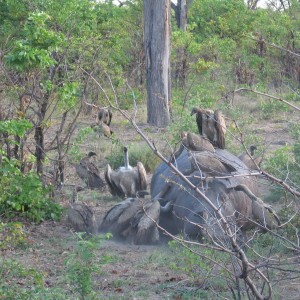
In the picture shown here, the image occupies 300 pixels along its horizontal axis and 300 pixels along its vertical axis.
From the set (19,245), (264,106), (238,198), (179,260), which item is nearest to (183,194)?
(238,198)

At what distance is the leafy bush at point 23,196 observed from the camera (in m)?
7.87

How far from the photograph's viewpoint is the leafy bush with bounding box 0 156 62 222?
787cm

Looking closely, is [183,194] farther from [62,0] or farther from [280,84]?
[280,84]

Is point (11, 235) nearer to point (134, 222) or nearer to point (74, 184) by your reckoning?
point (134, 222)

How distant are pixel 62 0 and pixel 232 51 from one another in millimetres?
6338

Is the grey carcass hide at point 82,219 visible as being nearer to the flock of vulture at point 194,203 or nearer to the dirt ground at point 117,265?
the flock of vulture at point 194,203

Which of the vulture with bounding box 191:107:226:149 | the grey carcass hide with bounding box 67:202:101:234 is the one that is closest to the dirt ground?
the grey carcass hide with bounding box 67:202:101:234

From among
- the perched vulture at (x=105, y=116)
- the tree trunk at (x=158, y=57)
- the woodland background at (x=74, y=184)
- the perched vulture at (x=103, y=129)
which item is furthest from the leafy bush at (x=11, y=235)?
the tree trunk at (x=158, y=57)

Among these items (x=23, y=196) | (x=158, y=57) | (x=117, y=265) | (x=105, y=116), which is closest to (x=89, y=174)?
(x=23, y=196)

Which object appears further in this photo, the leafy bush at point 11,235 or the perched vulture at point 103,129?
the perched vulture at point 103,129

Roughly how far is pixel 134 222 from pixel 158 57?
9.58 meters

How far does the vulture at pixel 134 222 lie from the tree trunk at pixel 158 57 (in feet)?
28.1

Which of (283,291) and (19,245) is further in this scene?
(19,245)

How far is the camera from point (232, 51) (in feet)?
72.8
